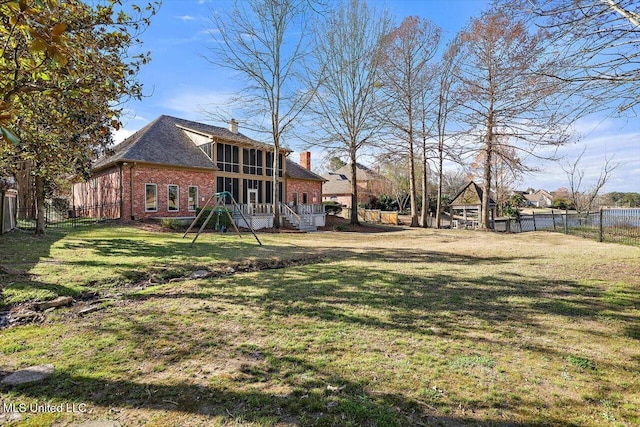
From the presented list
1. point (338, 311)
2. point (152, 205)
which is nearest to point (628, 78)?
point (338, 311)

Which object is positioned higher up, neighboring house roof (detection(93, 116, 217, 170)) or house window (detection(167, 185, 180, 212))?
neighboring house roof (detection(93, 116, 217, 170))

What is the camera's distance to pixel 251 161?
81.3 feet

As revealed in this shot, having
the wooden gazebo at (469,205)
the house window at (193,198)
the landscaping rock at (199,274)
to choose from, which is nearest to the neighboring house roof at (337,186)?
the wooden gazebo at (469,205)

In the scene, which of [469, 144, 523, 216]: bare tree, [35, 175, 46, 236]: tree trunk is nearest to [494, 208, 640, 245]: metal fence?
[469, 144, 523, 216]: bare tree

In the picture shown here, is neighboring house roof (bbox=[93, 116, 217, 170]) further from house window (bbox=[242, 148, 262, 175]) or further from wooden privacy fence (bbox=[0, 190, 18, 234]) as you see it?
wooden privacy fence (bbox=[0, 190, 18, 234])

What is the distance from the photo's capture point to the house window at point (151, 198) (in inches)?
749

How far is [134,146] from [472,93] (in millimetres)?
20179

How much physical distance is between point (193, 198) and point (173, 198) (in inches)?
53.0

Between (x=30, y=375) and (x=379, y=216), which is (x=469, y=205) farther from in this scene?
(x=30, y=375)

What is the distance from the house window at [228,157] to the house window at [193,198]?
260 cm

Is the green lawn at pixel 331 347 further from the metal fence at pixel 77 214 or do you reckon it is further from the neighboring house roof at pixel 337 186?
the neighboring house roof at pixel 337 186

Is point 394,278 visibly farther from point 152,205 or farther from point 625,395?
point 152,205

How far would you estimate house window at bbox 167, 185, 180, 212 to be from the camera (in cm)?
1995

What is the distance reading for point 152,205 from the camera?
19266mm
